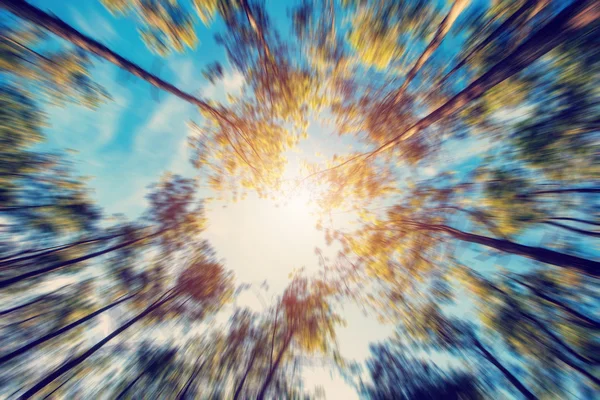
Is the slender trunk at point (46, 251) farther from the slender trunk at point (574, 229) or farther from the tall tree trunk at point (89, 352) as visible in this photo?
the slender trunk at point (574, 229)

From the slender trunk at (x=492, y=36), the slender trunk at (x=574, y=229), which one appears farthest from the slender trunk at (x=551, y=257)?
the slender trunk at (x=492, y=36)

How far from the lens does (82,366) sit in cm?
678

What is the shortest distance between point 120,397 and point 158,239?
19.2 ft

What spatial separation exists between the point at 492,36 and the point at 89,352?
1355 cm

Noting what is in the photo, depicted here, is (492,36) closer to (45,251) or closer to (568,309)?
(568,309)

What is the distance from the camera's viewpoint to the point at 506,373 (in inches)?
224

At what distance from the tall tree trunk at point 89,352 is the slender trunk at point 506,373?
37.5 ft

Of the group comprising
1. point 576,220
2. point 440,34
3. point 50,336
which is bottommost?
point 50,336

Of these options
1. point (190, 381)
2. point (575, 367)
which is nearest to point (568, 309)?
point (575, 367)

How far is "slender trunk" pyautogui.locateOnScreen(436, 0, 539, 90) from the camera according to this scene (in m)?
3.14

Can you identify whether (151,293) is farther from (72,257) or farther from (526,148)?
(526,148)

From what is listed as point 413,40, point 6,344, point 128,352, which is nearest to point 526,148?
point 413,40

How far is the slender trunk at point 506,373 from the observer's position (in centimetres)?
538

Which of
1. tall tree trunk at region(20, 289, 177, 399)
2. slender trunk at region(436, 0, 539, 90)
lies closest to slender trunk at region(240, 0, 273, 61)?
slender trunk at region(436, 0, 539, 90)
